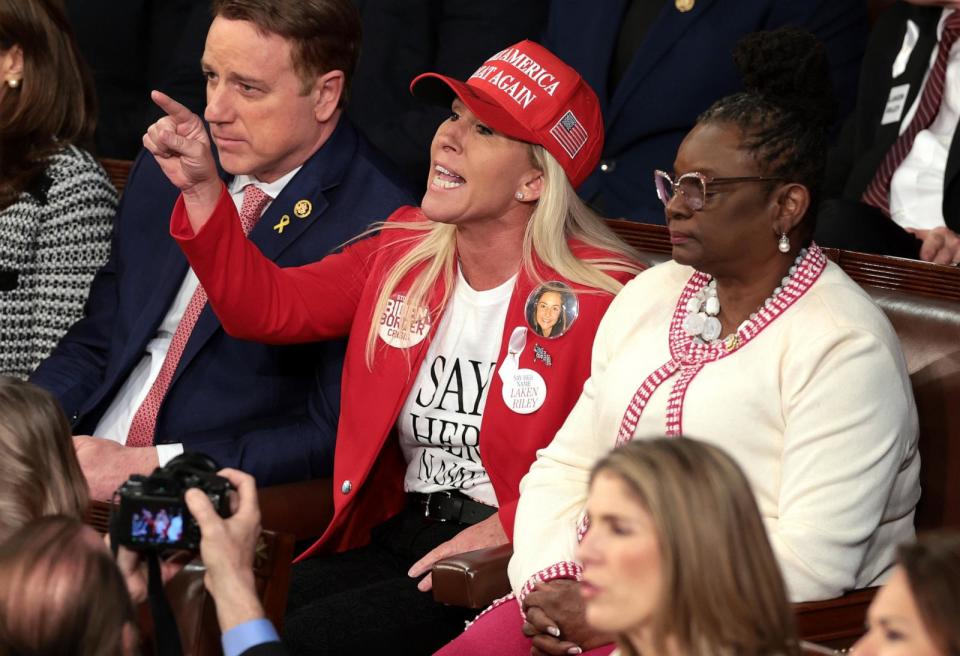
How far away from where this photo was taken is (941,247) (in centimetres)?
311

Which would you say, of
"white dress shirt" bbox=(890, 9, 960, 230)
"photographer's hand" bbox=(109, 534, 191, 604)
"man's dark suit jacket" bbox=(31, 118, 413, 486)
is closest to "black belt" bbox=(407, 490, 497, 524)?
"man's dark suit jacket" bbox=(31, 118, 413, 486)

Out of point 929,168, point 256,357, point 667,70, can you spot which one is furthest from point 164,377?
point 929,168

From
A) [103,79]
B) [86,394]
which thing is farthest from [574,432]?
[103,79]

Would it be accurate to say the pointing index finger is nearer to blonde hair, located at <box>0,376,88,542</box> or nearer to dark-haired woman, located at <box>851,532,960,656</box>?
blonde hair, located at <box>0,376,88,542</box>

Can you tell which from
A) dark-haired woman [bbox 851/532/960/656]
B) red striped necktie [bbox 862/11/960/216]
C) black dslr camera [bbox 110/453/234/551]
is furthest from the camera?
red striped necktie [bbox 862/11/960/216]

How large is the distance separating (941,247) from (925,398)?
73 centimetres

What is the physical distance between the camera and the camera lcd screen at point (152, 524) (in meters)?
1.80

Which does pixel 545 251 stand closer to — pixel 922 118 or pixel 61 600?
pixel 922 118

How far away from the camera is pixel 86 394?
3.27 m

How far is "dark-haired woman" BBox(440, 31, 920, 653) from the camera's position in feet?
7.18

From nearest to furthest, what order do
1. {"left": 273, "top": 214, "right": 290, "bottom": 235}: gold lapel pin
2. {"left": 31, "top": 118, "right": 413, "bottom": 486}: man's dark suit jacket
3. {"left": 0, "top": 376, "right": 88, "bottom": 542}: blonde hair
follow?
{"left": 0, "top": 376, "right": 88, "bottom": 542}: blonde hair < {"left": 31, "top": 118, "right": 413, "bottom": 486}: man's dark suit jacket < {"left": 273, "top": 214, "right": 290, "bottom": 235}: gold lapel pin

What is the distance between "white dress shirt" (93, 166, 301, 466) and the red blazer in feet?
1.02

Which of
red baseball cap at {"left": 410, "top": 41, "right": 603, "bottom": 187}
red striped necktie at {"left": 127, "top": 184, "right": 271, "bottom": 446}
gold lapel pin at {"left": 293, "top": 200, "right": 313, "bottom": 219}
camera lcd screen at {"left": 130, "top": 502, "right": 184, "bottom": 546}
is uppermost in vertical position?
red baseball cap at {"left": 410, "top": 41, "right": 603, "bottom": 187}

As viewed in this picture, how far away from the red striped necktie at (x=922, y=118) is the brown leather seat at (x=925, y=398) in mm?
972
